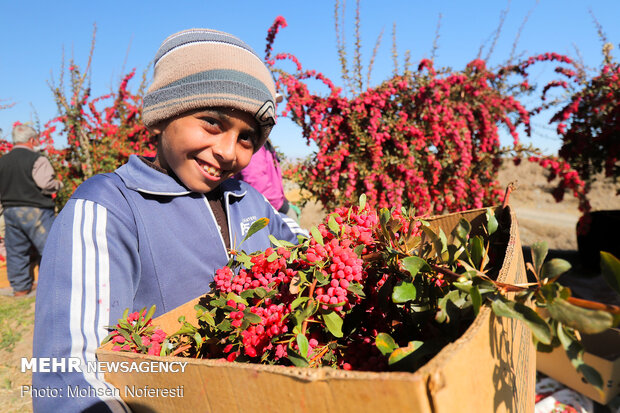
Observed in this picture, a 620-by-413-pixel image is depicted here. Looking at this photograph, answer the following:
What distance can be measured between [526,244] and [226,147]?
645 cm

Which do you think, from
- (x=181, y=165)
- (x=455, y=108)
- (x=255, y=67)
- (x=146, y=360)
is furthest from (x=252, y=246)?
(x=455, y=108)

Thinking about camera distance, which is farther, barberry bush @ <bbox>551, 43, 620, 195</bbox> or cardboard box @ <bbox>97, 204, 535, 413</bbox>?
barberry bush @ <bbox>551, 43, 620, 195</bbox>

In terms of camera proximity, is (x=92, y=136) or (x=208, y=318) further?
(x=92, y=136)

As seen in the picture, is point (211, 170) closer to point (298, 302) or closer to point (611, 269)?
point (298, 302)

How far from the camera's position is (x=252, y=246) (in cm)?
139

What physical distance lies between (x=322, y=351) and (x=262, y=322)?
130 millimetres

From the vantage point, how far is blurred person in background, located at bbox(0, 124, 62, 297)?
15.2ft

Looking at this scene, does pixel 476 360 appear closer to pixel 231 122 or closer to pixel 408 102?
pixel 231 122

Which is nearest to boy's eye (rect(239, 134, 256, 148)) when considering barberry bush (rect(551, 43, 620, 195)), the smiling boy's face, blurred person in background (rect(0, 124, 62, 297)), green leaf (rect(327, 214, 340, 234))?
the smiling boy's face

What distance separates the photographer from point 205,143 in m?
1.19

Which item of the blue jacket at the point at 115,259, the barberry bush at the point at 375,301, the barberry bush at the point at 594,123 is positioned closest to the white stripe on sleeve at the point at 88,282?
the blue jacket at the point at 115,259

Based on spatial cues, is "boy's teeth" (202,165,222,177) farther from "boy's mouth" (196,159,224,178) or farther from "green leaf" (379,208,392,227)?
"green leaf" (379,208,392,227)

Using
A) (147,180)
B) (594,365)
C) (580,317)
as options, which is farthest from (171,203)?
(594,365)

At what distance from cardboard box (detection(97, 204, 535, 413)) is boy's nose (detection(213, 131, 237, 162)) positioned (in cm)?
75
